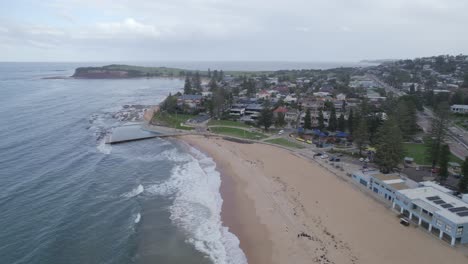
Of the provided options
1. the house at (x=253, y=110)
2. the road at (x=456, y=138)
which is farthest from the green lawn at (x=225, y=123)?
the road at (x=456, y=138)

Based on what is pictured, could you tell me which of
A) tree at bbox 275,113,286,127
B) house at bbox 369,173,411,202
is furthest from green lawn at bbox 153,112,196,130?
house at bbox 369,173,411,202

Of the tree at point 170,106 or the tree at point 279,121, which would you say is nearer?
the tree at point 279,121

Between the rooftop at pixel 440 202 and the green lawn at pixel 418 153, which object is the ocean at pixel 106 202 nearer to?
the rooftop at pixel 440 202

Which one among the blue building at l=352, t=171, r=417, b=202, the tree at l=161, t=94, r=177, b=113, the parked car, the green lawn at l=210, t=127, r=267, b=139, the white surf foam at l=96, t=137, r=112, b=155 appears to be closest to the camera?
the parked car

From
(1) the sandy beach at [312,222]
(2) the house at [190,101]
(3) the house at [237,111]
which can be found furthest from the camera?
(2) the house at [190,101]

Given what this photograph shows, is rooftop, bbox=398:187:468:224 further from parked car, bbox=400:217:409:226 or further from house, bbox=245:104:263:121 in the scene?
house, bbox=245:104:263:121

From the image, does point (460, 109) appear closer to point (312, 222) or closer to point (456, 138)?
point (456, 138)

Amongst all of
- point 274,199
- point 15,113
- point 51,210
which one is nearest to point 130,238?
point 51,210

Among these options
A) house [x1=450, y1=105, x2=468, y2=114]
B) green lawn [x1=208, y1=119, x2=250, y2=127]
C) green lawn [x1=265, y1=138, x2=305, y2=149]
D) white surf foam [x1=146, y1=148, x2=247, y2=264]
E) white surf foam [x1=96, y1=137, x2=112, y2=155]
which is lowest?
white surf foam [x1=146, y1=148, x2=247, y2=264]
